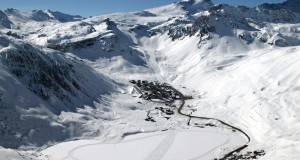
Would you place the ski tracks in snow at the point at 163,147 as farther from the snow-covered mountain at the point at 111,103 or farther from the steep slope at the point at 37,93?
the steep slope at the point at 37,93

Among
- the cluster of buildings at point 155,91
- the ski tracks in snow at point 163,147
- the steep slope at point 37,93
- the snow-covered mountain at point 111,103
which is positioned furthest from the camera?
the cluster of buildings at point 155,91

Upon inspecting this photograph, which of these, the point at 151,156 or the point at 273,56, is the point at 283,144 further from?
the point at 273,56

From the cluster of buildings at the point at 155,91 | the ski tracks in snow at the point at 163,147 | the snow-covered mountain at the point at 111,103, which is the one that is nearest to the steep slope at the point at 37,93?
the snow-covered mountain at the point at 111,103

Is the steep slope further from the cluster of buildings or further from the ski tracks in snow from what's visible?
the cluster of buildings

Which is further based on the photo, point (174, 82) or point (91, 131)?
point (174, 82)

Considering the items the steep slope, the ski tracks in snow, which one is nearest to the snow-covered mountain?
the steep slope

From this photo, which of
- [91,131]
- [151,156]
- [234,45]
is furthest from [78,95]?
[234,45]

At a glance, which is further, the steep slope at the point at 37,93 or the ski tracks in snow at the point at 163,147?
the steep slope at the point at 37,93

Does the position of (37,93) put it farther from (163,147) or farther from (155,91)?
(155,91)

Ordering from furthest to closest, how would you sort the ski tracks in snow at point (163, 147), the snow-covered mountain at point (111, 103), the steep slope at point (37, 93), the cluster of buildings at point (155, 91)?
1. the cluster of buildings at point (155, 91)
2. the snow-covered mountain at point (111, 103)
3. the steep slope at point (37, 93)
4. the ski tracks in snow at point (163, 147)
